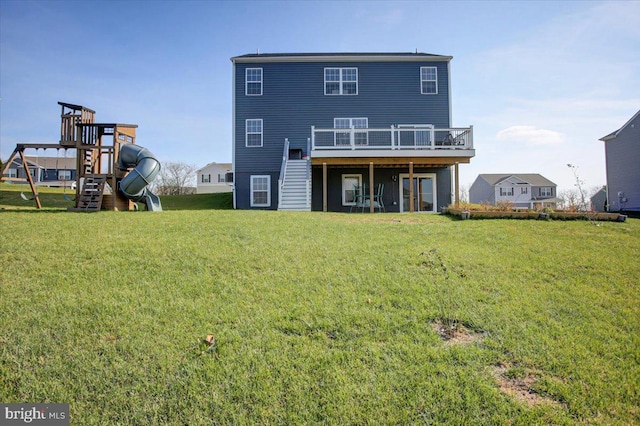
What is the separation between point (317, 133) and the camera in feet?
52.7

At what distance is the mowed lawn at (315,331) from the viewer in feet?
9.11

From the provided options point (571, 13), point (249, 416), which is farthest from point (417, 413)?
point (571, 13)

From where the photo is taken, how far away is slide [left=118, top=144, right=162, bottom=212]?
1161 cm

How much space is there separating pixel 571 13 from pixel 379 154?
Answer: 7144mm

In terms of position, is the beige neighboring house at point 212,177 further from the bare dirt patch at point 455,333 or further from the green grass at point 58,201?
the bare dirt patch at point 455,333

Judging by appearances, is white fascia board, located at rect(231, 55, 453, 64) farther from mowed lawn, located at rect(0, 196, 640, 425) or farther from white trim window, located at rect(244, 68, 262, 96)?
mowed lawn, located at rect(0, 196, 640, 425)

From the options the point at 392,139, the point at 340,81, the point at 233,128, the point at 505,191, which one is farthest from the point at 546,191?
the point at 233,128

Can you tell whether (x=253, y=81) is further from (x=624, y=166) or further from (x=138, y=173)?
(x=624, y=166)

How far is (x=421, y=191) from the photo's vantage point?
17.5m

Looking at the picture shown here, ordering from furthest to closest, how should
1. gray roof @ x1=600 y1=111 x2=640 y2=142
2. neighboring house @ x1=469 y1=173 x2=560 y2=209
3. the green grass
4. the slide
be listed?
neighboring house @ x1=469 y1=173 x2=560 y2=209, gray roof @ x1=600 y1=111 x2=640 y2=142, the green grass, the slide

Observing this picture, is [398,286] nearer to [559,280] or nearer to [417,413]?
[417,413]

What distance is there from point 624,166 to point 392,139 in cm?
1927

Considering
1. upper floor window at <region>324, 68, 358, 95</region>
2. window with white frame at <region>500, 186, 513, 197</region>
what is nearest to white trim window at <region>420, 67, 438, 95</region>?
upper floor window at <region>324, 68, 358, 95</region>

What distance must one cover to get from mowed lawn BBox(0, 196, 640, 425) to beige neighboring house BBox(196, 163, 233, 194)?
130ft
